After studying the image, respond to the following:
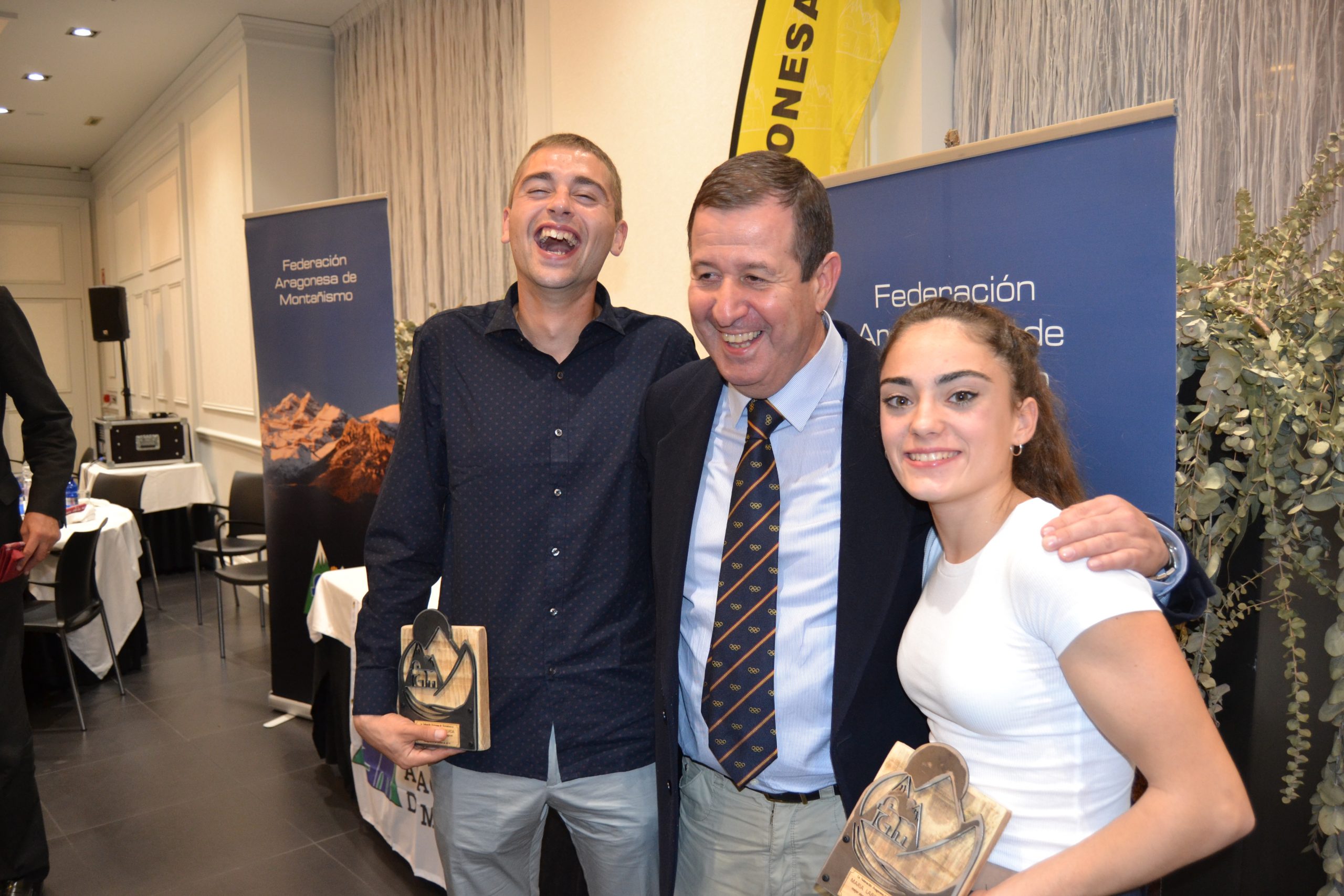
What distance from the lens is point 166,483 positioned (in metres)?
7.54

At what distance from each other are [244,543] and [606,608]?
5.13 meters

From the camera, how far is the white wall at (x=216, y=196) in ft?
23.3

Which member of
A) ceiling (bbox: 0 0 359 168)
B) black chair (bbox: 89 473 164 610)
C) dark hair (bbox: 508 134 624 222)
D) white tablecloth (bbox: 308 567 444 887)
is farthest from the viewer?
black chair (bbox: 89 473 164 610)

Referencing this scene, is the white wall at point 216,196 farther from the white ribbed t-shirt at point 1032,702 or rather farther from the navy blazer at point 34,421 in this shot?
the white ribbed t-shirt at point 1032,702

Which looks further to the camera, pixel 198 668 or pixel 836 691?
pixel 198 668

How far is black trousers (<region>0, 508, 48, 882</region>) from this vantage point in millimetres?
2824

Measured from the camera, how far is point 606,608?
5.75 ft

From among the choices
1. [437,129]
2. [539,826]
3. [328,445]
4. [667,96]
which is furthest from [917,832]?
[437,129]

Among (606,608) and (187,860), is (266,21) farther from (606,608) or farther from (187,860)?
(606,608)

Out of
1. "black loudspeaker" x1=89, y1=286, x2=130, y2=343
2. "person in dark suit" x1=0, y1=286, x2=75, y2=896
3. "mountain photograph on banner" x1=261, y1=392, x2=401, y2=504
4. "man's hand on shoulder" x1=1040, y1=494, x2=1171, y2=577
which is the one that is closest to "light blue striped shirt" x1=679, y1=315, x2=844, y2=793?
"man's hand on shoulder" x1=1040, y1=494, x2=1171, y2=577

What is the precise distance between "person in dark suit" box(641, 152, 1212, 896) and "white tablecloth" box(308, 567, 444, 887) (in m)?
1.52

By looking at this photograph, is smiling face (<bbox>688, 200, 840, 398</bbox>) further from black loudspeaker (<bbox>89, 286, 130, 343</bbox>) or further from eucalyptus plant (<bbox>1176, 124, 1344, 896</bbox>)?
black loudspeaker (<bbox>89, 286, 130, 343</bbox>)

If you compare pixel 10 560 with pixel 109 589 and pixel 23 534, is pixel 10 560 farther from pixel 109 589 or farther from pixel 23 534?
pixel 109 589

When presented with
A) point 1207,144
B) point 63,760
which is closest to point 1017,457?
point 1207,144
